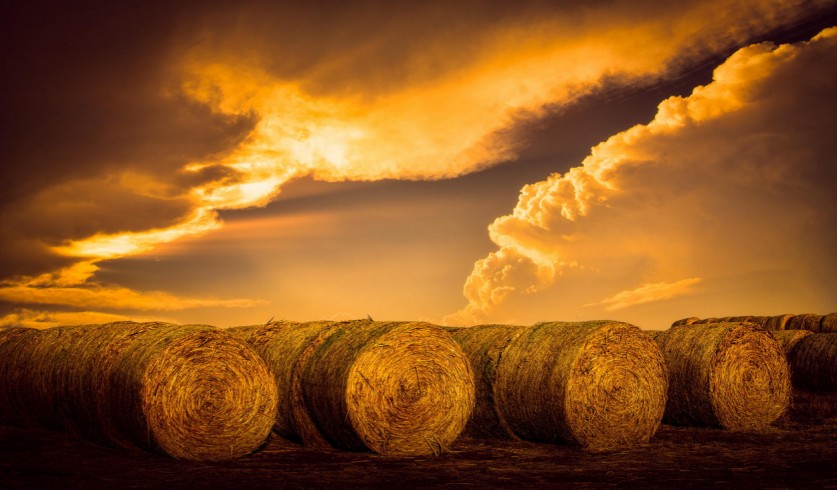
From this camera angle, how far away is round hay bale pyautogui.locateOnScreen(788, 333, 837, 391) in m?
18.1

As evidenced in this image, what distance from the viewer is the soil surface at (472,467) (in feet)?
25.0

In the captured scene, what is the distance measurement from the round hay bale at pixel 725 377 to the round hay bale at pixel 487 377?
9.97 feet

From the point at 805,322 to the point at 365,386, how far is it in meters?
18.5

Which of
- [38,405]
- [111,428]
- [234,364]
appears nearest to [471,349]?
[234,364]

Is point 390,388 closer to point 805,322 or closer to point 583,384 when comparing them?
point 583,384

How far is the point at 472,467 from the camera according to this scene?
8.64 meters

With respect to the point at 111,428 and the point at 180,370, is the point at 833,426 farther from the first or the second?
the point at 111,428

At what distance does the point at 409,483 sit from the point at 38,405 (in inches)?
303

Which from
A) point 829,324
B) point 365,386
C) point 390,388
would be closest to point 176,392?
point 365,386

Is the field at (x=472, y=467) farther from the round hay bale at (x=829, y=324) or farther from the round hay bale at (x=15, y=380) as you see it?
the round hay bale at (x=829, y=324)

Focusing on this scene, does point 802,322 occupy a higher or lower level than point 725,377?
higher

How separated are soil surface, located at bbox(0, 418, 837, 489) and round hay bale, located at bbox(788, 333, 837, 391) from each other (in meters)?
7.65

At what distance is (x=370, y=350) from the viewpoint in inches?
385

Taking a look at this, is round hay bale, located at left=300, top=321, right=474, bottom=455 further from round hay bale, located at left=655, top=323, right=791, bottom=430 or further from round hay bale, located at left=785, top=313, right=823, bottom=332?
round hay bale, located at left=785, top=313, right=823, bottom=332
